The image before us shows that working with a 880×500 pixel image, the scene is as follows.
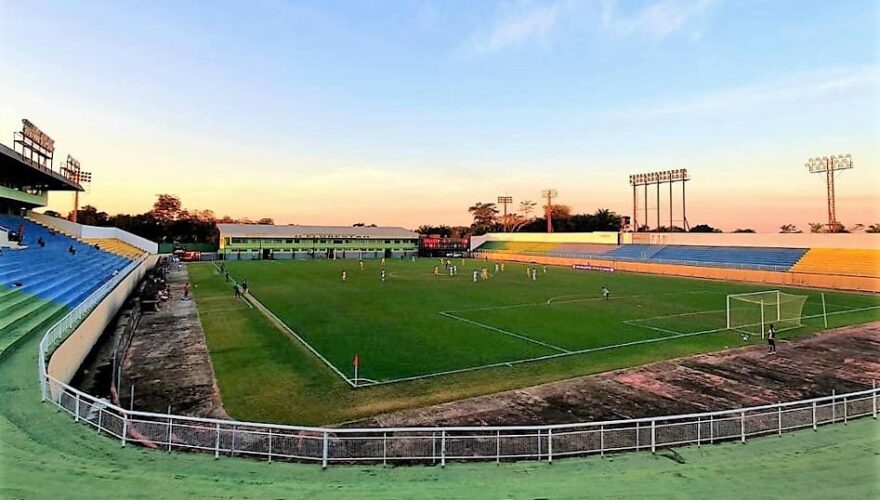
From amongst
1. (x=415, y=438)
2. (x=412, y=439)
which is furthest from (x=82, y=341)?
(x=415, y=438)

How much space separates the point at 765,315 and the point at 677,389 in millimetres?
15824

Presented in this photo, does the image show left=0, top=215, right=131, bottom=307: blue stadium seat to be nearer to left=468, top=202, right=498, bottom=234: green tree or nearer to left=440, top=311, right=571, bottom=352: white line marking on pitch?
Result: left=440, top=311, right=571, bottom=352: white line marking on pitch

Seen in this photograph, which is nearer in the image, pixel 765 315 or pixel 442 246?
pixel 765 315

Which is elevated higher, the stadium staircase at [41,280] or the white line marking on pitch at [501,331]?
the stadium staircase at [41,280]

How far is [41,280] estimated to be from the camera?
23.2m

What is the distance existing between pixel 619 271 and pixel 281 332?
49.3 meters

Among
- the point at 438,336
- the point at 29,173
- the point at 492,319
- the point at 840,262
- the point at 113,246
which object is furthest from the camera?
the point at 113,246

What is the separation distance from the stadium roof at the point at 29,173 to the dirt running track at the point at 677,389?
35.8 m

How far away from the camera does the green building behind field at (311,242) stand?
88500 mm

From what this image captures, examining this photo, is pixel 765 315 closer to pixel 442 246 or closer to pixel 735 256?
pixel 735 256

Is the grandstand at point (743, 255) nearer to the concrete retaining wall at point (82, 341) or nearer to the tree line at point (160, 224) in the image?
the concrete retaining wall at point (82, 341)

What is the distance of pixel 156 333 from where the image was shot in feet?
74.4

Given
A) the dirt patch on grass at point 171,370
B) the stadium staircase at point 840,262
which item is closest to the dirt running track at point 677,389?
the dirt patch on grass at point 171,370

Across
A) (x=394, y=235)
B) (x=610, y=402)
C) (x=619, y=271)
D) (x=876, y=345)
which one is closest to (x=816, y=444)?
(x=610, y=402)
